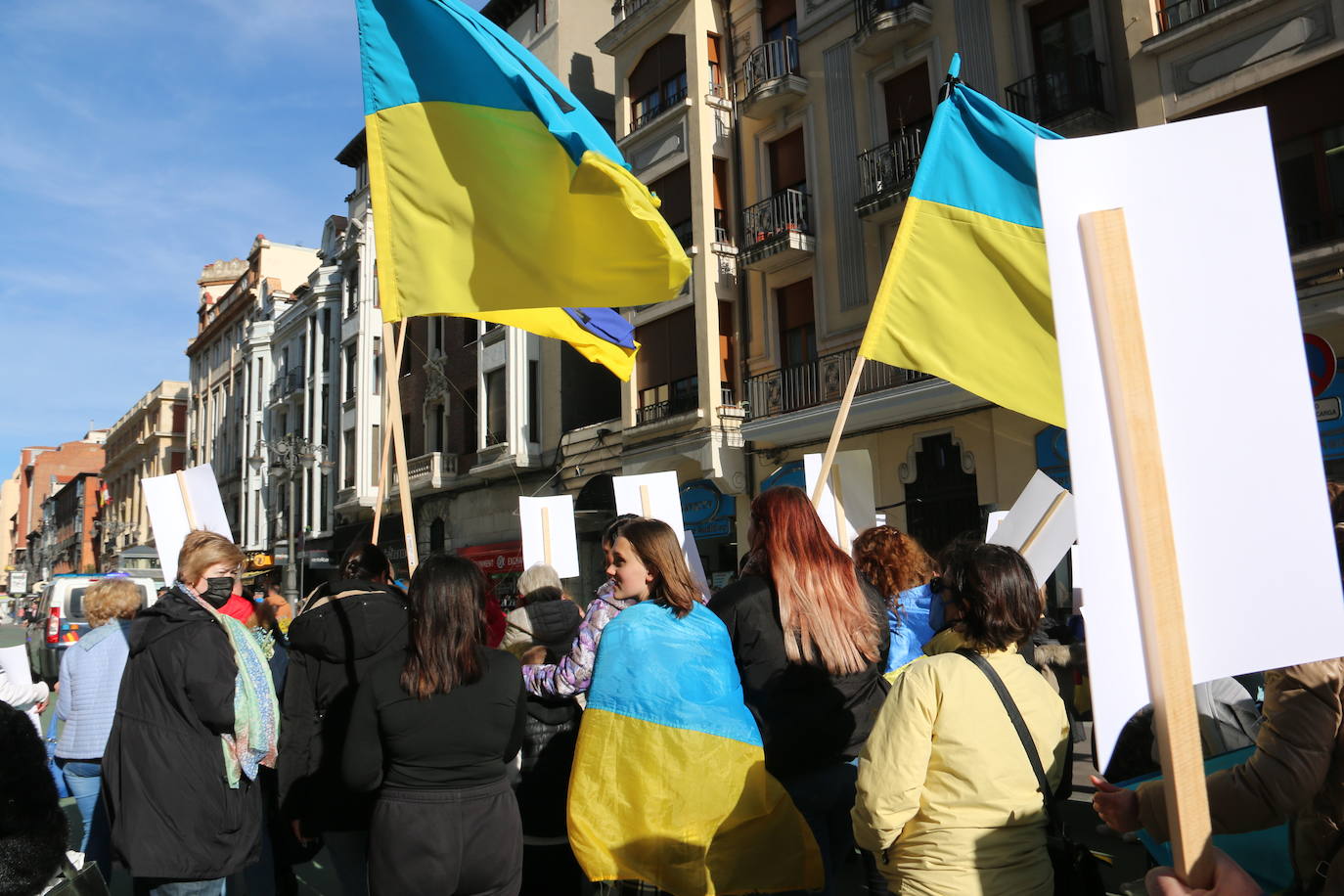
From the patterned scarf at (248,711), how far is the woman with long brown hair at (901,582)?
Result: 257 cm

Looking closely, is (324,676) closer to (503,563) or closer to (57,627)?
(57,627)

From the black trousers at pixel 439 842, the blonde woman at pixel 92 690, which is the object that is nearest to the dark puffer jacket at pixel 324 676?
the black trousers at pixel 439 842

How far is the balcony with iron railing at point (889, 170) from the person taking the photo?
15.1 m

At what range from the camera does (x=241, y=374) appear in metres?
46.6

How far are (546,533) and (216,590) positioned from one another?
4.69 metres

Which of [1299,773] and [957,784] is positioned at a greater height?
[1299,773]

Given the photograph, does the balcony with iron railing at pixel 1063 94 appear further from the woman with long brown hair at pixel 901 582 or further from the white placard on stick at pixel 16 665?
the white placard on stick at pixel 16 665

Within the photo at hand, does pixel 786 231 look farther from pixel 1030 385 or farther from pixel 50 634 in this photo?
Result: pixel 50 634

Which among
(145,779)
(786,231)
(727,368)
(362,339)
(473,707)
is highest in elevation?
(362,339)

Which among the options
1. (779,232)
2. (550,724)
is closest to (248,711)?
(550,724)

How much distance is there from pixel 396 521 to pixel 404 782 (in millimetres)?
27055

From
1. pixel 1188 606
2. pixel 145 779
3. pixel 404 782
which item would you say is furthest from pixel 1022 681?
pixel 145 779

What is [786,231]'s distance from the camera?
16.7 m

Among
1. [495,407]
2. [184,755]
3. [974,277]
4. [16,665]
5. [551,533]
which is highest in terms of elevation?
[495,407]
